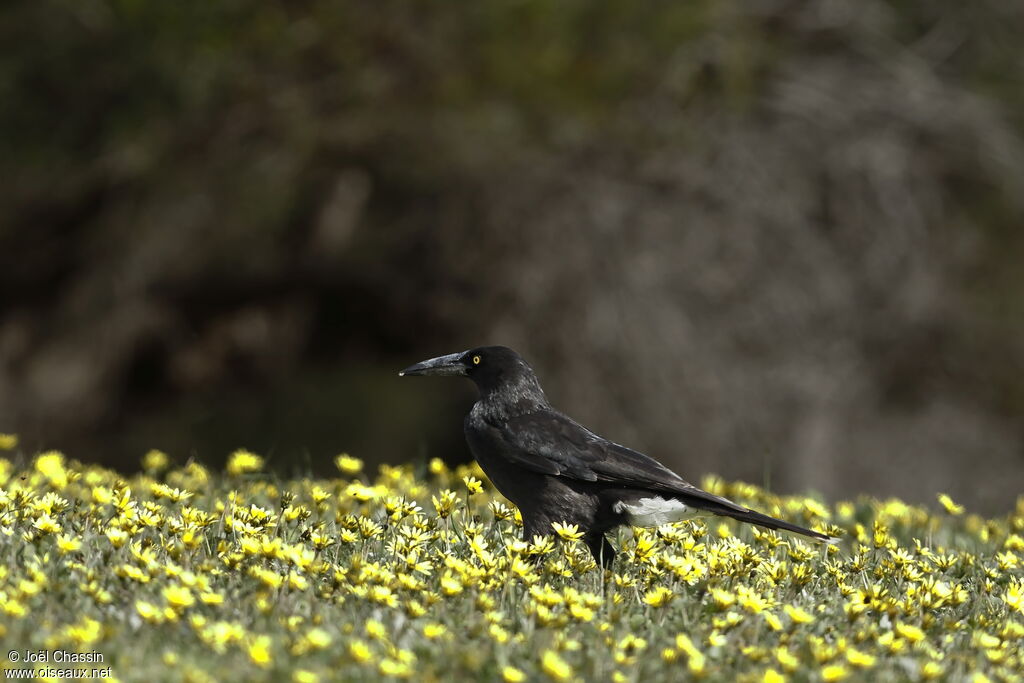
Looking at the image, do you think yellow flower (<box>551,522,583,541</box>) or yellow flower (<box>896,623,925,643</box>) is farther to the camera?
yellow flower (<box>551,522,583,541</box>)

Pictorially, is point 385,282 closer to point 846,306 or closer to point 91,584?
point 846,306

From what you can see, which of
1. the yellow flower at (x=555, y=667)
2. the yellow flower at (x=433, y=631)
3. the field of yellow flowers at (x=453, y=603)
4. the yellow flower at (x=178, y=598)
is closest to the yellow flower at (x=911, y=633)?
the field of yellow flowers at (x=453, y=603)

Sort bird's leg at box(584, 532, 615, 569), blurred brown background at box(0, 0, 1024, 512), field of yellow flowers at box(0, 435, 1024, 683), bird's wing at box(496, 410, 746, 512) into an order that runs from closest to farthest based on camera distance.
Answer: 1. field of yellow flowers at box(0, 435, 1024, 683)
2. bird's wing at box(496, 410, 746, 512)
3. bird's leg at box(584, 532, 615, 569)
4. blurred brown background at box(0, 0, 1024, 512)

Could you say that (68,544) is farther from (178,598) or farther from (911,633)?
(911,633)

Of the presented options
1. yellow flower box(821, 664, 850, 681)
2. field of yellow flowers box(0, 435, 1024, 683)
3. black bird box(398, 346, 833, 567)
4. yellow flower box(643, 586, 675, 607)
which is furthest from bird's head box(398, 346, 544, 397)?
yellow flower box(821, 664, 850, 681)

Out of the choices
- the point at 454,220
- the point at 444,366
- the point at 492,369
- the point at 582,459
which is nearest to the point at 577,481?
the point at 582,459

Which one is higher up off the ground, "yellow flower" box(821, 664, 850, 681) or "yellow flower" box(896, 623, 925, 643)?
"yellow flower" box(821, 664, 850, 681)

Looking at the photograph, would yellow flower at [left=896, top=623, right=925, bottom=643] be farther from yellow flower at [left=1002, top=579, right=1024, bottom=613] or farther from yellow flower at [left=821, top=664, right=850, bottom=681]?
yellow flower at [left=1002, top=579, right=1024, bottom=613]
